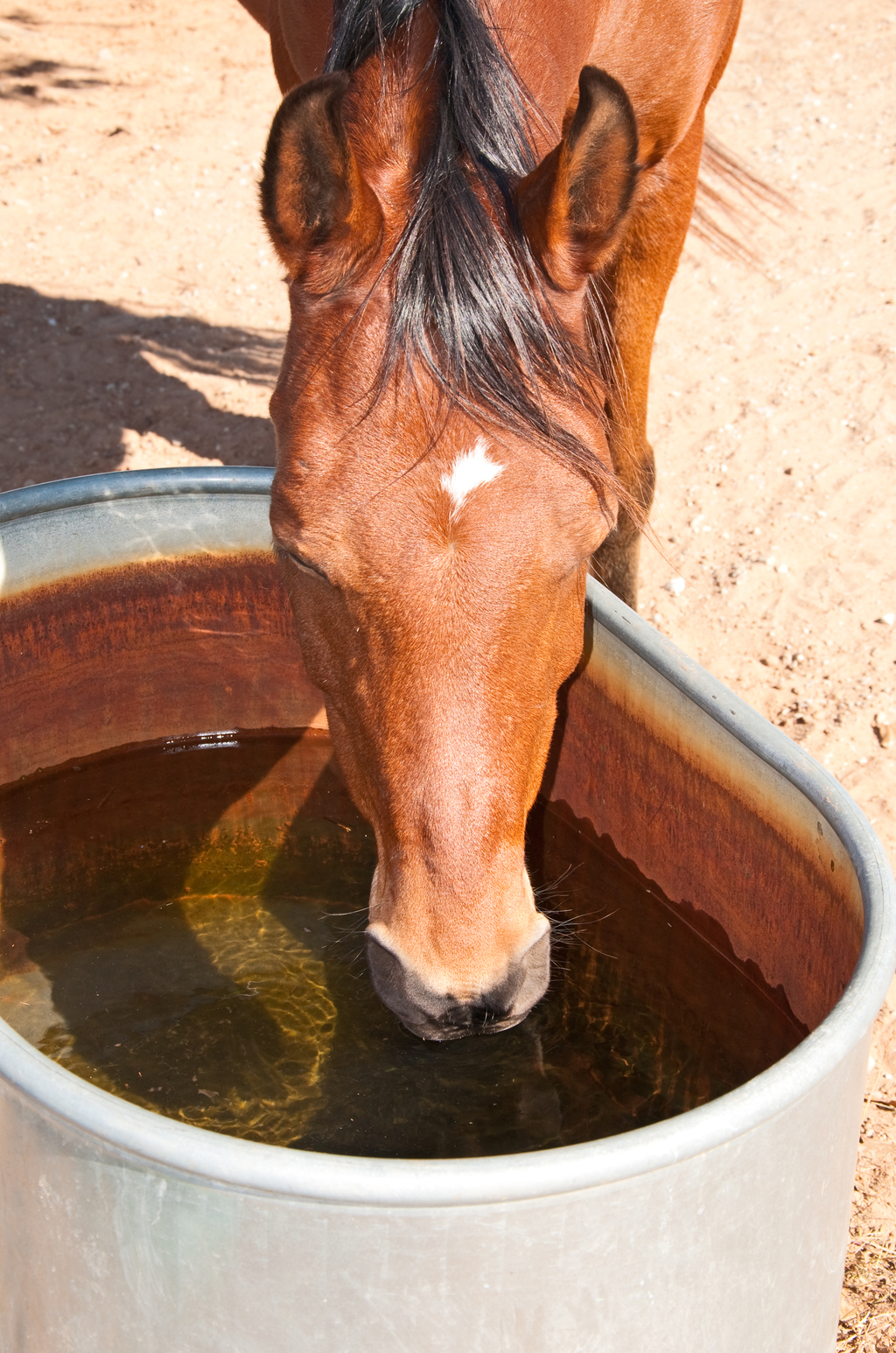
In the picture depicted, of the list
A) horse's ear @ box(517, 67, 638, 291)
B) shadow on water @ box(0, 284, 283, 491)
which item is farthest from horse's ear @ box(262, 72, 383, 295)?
shadow on water @ box(0, 284, 283, 491)

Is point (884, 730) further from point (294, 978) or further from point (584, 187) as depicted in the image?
point (584, 187)

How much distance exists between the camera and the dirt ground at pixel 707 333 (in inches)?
129

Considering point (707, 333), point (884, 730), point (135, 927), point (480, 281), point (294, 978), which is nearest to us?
point (480, 281)

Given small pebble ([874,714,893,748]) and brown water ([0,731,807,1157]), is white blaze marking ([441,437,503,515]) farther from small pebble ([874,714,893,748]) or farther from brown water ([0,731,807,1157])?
small pebble ([874,714,893,748])

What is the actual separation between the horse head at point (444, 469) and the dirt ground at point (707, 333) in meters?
1.05

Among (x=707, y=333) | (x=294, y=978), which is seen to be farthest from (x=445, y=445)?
(x=707, y=333)

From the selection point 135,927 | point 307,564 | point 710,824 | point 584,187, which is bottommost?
point 135,927

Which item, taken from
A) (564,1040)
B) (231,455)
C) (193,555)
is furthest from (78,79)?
(564,1040)

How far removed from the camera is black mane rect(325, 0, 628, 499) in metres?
1.62

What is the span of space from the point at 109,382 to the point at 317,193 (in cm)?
310

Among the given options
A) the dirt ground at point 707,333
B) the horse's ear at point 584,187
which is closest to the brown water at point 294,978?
the dirt ground at point 707,333

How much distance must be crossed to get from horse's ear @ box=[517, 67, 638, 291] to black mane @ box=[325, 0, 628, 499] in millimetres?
34

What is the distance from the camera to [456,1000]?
4.96ft

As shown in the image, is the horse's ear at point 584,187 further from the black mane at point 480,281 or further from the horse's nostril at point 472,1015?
the horse's nostril at point 472,1015
